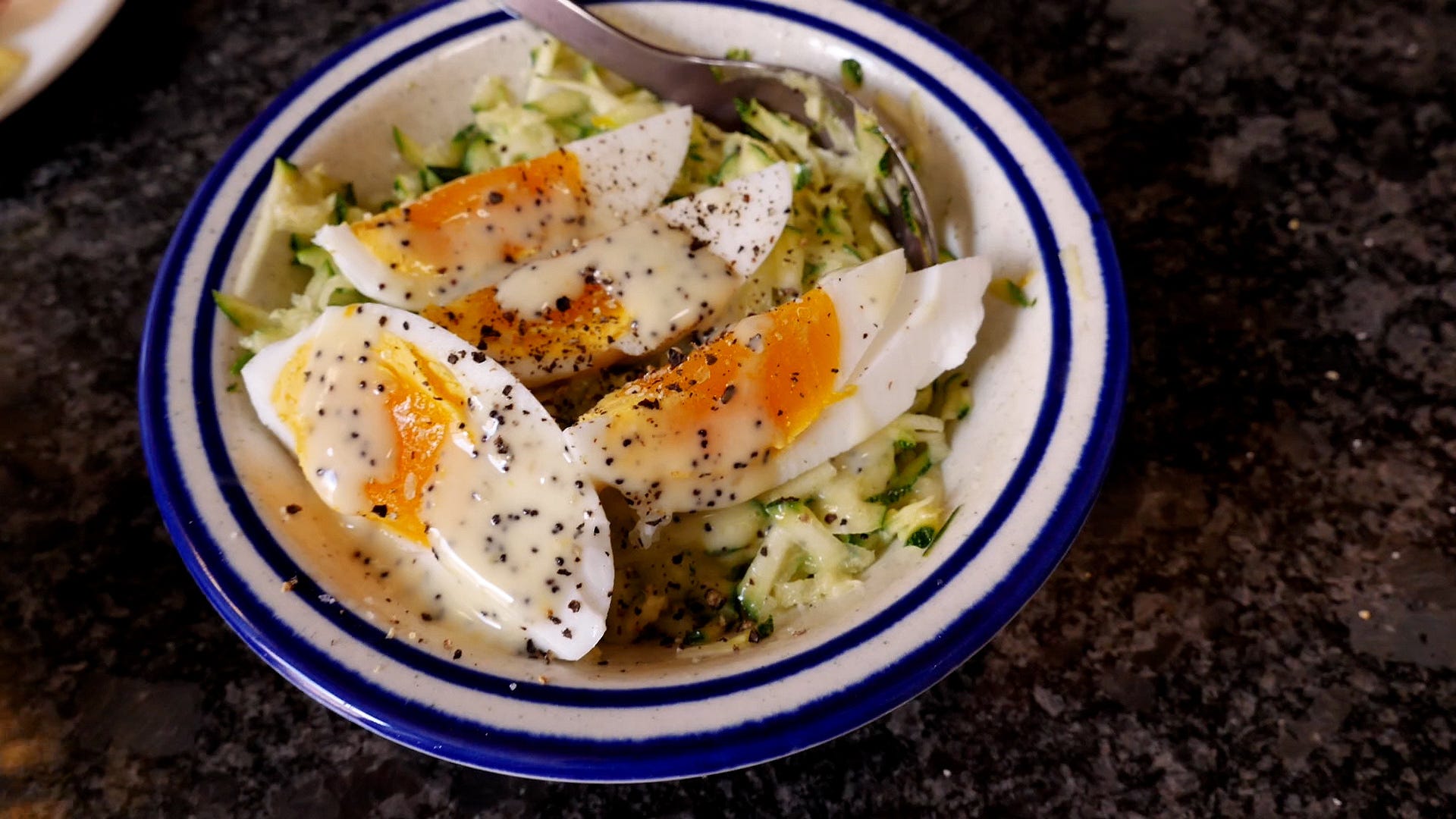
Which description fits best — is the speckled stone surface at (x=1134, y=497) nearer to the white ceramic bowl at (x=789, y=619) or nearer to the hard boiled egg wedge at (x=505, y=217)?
the white ceramic bowl at (x=789, y=619)

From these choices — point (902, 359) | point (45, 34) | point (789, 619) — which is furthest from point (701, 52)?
point (45, 34)

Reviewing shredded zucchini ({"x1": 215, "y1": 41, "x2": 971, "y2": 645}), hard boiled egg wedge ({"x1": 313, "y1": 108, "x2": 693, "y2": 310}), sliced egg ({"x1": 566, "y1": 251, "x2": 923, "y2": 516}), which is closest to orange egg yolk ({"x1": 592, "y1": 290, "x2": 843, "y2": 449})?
sliced egg ({"x1": 566, "y1": 251, "x2": 923, "y2": 516})

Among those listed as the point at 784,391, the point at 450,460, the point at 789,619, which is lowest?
the point at 789,619

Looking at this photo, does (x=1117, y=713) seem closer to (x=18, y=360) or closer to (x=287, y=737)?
(x=287, y=737)

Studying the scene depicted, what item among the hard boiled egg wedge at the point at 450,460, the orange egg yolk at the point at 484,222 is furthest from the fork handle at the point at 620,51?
the hard boiled egg wedge at the point at 450,460

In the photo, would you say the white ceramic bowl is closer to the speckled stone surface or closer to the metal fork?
the metal fork

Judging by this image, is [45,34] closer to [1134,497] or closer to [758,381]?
[758,381]
